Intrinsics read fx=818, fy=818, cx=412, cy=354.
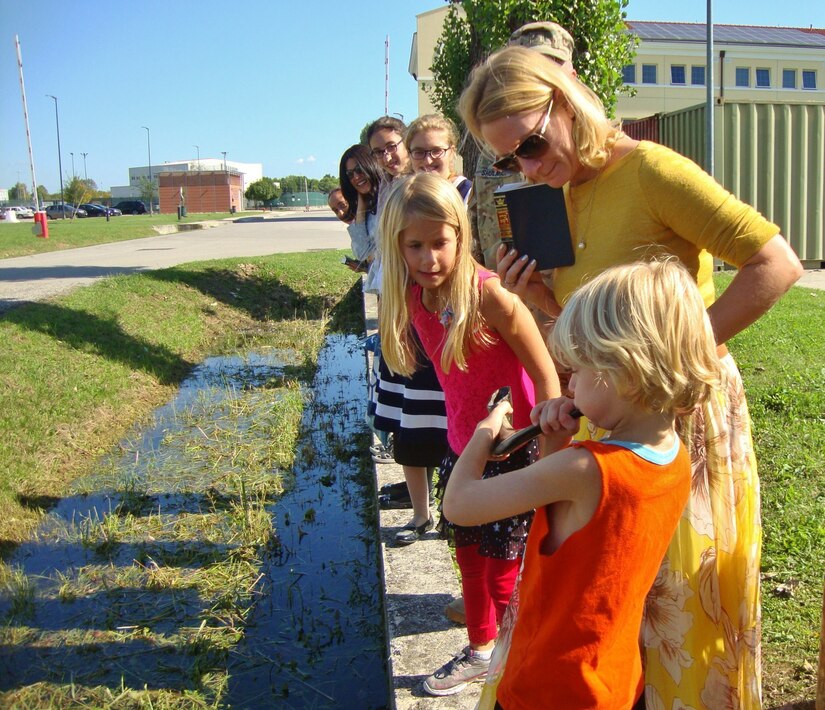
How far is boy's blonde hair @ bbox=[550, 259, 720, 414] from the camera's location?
4.78 ft

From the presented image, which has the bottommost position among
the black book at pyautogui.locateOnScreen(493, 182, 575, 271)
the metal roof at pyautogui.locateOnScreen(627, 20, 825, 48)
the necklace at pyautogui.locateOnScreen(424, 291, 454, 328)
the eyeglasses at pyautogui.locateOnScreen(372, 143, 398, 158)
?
the necklace at pyautogui.locateOnScreen(424, 291, 454, 328)

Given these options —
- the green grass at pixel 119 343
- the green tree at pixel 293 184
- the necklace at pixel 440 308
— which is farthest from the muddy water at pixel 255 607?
the green tree at pixel 293 184

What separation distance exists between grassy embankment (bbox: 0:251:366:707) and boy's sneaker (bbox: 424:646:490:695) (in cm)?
103

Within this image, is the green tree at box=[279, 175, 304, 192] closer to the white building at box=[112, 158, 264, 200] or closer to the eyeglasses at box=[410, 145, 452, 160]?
the white building at box=[112, 158, 264, 200]

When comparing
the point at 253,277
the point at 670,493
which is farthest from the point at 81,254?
the point at 670,493

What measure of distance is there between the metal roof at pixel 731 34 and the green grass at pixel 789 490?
122 ft

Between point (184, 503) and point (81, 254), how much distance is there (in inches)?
609

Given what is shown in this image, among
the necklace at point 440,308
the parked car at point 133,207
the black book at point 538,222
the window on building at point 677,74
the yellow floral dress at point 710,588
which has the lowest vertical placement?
the yellow floral dress at point 710,588

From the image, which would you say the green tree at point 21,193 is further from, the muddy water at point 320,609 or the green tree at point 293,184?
the muddy water at point 320,609

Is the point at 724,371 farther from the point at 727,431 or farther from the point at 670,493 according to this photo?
the point at 670,493

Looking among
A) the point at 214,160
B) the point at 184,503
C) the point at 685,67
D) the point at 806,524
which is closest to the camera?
the point at 806,524

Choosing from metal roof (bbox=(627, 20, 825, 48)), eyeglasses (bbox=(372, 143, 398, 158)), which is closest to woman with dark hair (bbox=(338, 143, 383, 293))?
eyeglasses (bbox=(372, 143, 398, 158))

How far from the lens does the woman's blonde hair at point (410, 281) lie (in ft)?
8.00

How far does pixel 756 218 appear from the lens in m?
1.77
